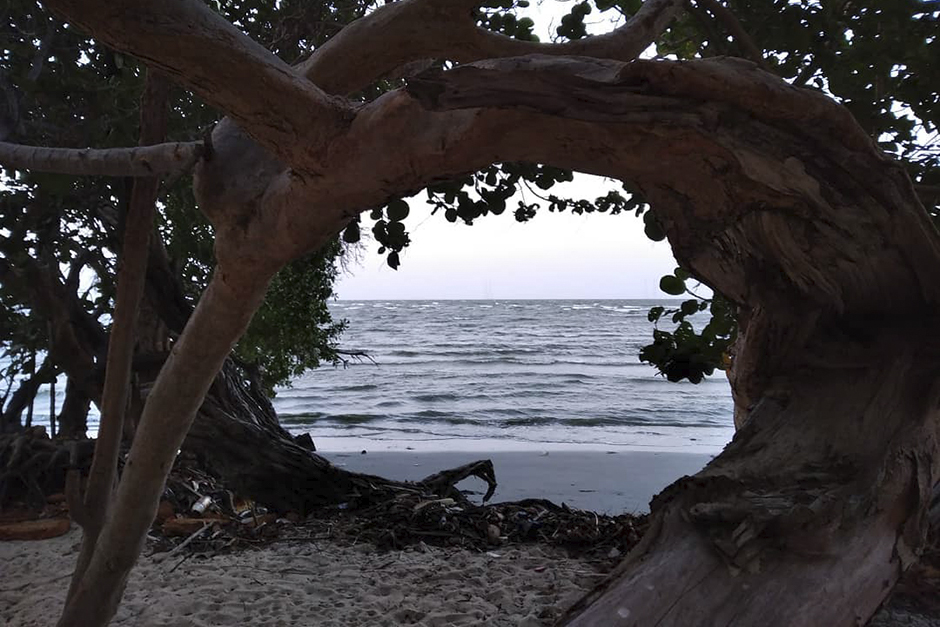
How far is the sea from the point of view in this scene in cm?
Answer: 959

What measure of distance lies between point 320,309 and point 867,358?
10.8 ft

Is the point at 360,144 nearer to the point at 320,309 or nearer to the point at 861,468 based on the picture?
the point at 861,468

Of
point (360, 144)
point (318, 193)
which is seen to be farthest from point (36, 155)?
point (360, 144)

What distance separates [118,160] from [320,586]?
249 centimetres

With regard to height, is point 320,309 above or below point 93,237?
below

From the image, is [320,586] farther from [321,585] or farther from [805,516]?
[805,516]

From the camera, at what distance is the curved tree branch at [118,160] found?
4.83ft

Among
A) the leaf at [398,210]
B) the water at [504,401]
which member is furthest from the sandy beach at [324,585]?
the water at [504,401]

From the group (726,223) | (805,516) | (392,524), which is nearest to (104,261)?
(392,524)

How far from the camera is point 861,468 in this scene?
1.46 m

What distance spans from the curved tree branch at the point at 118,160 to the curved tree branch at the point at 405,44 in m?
0.61

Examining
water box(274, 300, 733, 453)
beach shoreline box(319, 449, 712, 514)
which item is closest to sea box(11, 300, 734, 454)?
water box(274, 300, 733, 453)

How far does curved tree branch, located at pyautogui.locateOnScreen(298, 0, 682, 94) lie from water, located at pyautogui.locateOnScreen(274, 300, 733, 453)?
652 centimetres

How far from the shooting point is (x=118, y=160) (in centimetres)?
148
